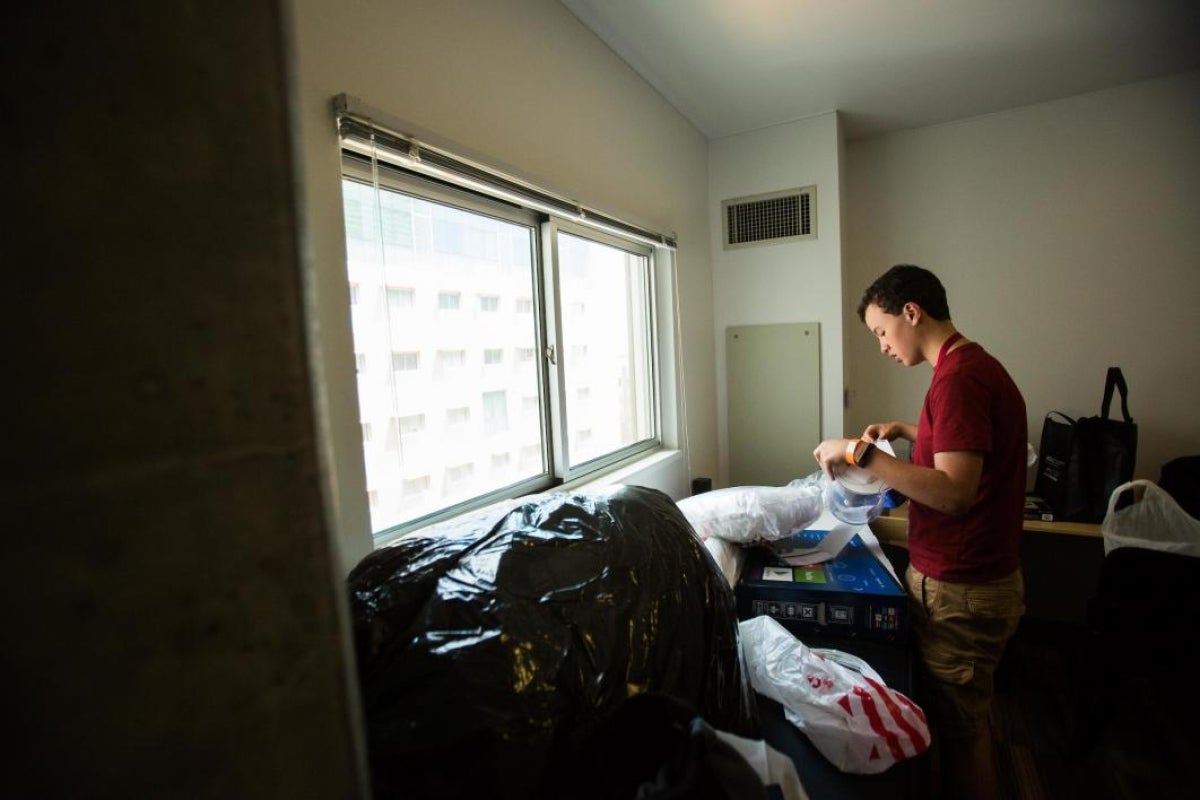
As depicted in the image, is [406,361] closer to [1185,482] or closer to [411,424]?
[411,424]

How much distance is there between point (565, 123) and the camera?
169 cm

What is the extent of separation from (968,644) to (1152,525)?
1058mm

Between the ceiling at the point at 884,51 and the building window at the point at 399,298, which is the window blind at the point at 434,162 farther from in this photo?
the ceiling at the point at 884,51

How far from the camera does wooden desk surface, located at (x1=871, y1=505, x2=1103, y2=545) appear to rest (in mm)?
2109

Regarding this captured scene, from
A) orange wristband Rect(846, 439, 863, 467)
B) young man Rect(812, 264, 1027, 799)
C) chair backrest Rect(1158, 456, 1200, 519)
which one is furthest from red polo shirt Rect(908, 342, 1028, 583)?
chair backrest Rect(1158, 456, 1200, 519)

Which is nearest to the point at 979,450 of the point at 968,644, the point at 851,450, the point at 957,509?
the point at 957,509

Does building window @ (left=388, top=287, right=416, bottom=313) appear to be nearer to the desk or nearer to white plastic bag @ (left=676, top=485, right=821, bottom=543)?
white plastic bag @ (left=676, top=485, right=821, bottom=543)

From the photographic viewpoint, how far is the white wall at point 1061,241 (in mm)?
2375

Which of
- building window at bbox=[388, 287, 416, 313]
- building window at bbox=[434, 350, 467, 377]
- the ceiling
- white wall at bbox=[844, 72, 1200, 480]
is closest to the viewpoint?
building window at bbox=[388, 287, 416, 313]

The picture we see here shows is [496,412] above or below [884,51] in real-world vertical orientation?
below

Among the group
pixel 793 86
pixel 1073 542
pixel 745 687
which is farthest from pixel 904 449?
pixel 745 687

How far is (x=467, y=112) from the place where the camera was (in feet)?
4.33

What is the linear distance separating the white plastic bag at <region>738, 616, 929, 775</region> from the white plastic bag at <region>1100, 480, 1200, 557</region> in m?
1.33

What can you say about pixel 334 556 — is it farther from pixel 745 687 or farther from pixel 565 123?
pixel 565 123
